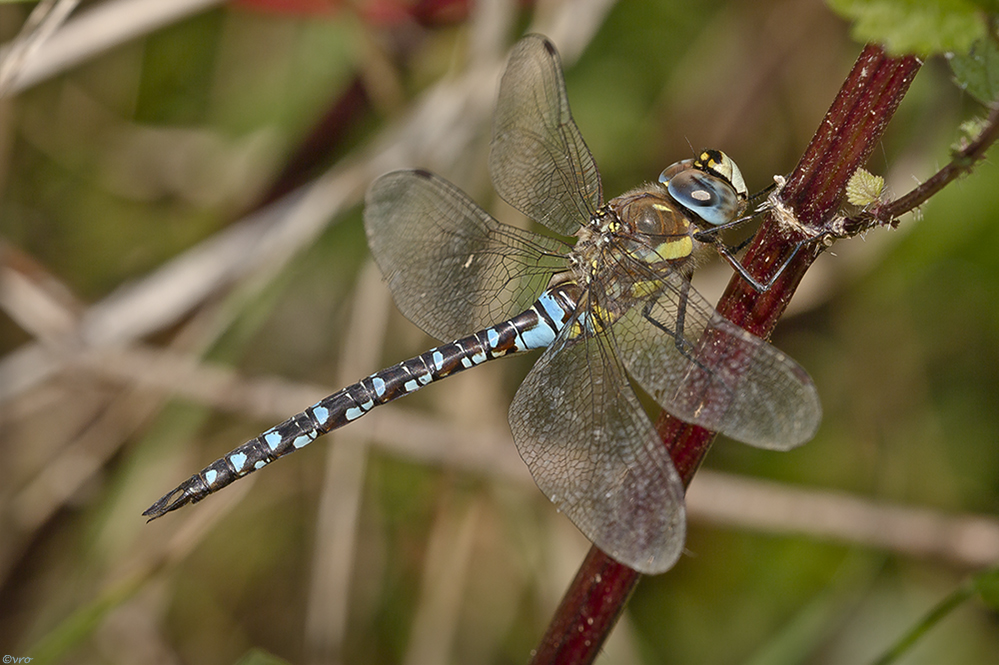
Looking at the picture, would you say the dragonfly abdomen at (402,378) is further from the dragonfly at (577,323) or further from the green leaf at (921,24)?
the green leaf at (921,24)

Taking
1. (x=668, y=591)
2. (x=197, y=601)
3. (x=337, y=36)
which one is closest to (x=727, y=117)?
(x=337, y=36)

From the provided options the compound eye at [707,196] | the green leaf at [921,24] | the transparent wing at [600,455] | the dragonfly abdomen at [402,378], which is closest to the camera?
the green leaf at [921,24]

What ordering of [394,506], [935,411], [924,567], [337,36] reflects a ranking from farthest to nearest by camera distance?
[337,36], [394,506], [935,411], [924,567]

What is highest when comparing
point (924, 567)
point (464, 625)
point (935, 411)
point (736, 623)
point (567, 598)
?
point (567, 598)

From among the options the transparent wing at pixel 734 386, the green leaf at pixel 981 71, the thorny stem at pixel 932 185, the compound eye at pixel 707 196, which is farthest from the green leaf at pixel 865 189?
the compound eye at pixel 707 196

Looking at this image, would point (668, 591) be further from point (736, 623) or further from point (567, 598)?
point (567, 598)

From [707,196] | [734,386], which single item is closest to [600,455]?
[734,386]

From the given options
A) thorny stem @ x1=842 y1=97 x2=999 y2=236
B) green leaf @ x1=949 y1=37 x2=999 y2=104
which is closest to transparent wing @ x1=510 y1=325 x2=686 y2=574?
thorny stem @ x1=842 y1=97 x2=999 y2=236

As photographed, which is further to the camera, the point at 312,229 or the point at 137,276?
the point at 137,276
